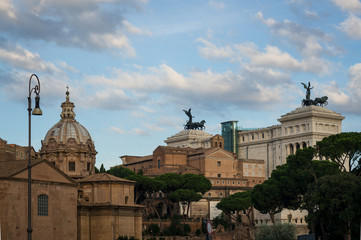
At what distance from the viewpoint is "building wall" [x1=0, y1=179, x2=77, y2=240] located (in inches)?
2603

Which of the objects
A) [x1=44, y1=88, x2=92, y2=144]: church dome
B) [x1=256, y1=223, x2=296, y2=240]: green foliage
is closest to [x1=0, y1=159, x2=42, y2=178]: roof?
[x1=44, y1=88, x2=92, y2=144]: church dome

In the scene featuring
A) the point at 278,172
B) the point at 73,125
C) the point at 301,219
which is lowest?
the point at 301,219

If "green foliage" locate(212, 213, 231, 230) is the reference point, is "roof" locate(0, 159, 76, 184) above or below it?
above

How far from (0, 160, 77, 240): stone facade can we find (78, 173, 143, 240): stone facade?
3911 millimetres

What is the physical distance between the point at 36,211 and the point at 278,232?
93.2 ft

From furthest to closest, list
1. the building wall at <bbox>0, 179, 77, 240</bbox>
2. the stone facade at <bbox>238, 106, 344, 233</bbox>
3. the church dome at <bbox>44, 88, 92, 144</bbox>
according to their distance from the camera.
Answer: the stone facade at <bbox>238, 106, 344, 233</bbox> → the church dome at <bbox>44, 88, 92, 144</bbox> → the building wall at <bbox>0, 179, 77, 240</bbox>

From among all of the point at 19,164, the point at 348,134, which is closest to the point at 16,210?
the point at 19,164

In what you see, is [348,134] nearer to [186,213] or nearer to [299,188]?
[299,188]

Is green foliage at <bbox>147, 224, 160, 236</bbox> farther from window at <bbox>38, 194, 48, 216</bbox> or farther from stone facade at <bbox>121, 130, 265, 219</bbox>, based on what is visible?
window at <bbox>38, 194, 48, 216</bbox>

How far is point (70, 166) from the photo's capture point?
8862 centimetres

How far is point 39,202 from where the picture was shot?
232 ft

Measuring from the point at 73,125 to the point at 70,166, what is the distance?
18.5 ft

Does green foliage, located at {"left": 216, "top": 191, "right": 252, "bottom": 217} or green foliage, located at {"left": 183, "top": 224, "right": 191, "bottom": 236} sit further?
green foliage, located at {"left": 216, "top": 191, "right": 252, "bottom": 217}

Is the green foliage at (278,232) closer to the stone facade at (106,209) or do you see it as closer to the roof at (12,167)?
the stone facade at (106,209)
